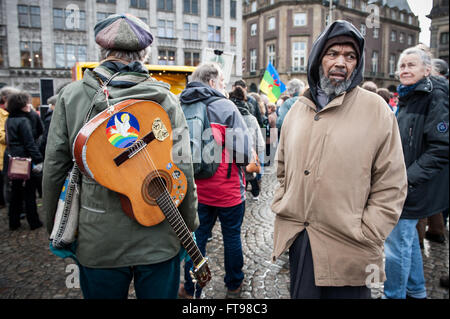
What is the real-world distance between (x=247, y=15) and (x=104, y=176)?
42.5m

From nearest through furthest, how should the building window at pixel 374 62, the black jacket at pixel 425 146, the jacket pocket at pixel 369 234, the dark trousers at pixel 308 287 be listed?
the jacket pocket at pixel 369 234
the dark trousers at pixel 308 287
the black jacket at pixel 425 146
the building window at pixel 374 62

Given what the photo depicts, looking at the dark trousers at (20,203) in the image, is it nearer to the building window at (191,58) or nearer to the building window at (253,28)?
the building window at (191,58)

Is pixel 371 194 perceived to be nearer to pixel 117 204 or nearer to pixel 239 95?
pixel 117 204

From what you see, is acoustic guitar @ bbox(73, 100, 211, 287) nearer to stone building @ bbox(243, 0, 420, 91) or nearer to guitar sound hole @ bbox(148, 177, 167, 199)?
guitar sound hole @ bbox(148, 177, 167, 199)

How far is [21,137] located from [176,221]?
4.51m

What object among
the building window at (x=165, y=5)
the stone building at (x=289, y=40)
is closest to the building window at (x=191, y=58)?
the building window at (x=165, y=5)

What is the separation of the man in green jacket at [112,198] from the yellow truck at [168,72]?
6388mm

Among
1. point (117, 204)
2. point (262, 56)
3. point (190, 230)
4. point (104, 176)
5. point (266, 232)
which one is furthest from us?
point (262, 56)

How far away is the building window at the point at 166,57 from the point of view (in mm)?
33469

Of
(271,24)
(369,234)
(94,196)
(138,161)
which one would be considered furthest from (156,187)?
(271,24)

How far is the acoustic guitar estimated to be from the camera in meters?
1.49

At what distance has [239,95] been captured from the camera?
16.9 ft

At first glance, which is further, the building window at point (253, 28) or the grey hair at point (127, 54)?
the building window at point (253, 28)

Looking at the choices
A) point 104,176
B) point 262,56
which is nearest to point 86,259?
point 104,176
